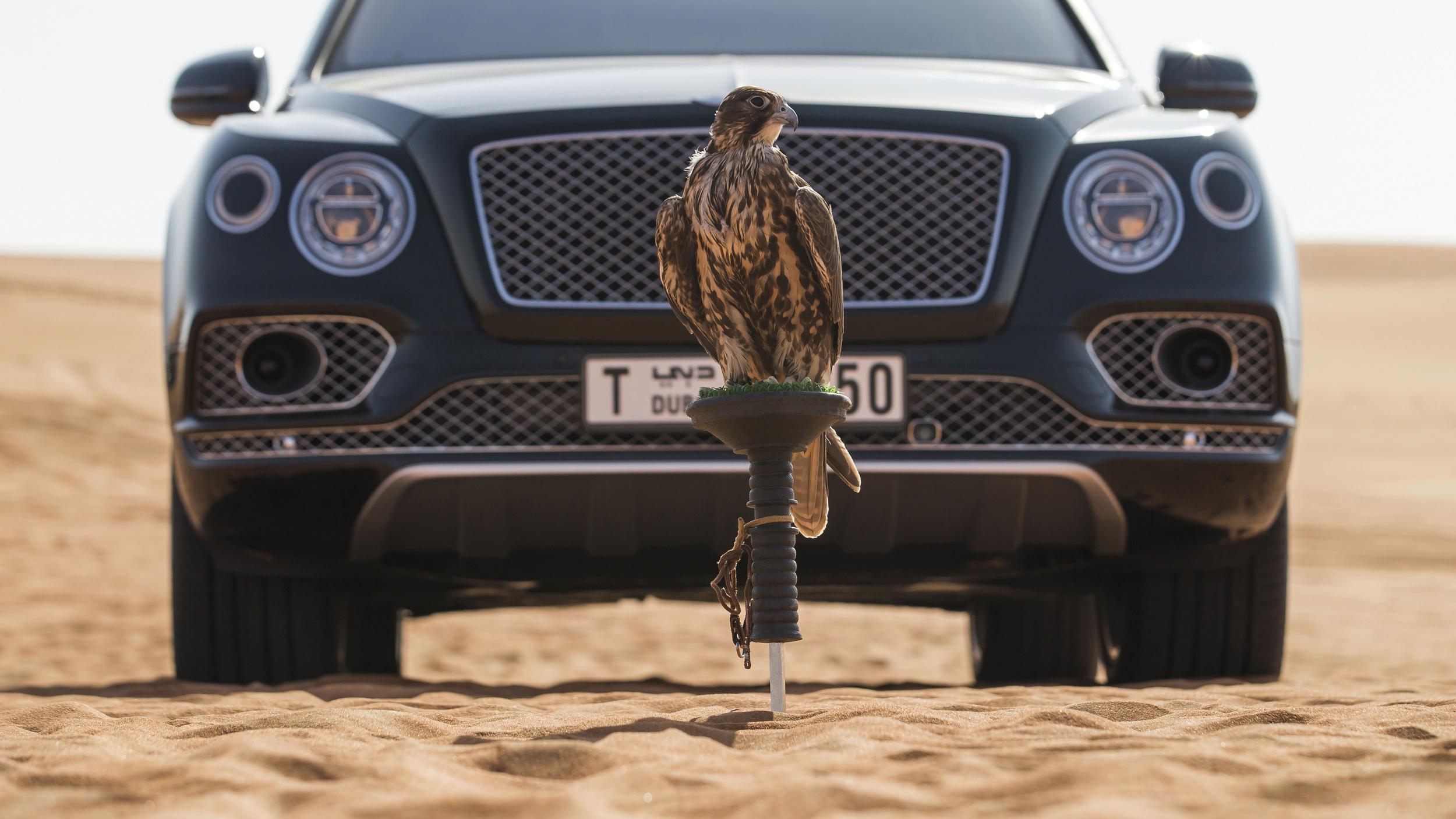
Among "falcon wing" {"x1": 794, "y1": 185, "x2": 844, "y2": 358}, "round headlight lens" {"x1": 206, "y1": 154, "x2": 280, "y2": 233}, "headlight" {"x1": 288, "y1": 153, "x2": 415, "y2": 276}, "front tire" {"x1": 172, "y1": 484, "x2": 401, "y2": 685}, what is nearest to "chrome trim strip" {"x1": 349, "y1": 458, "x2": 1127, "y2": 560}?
"front tire" {"x1": 172, "y1": 484, "x2": 401, "y2": 685}

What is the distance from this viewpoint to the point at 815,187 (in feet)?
13.4

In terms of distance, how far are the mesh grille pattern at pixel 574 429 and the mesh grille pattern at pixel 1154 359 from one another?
0.08m

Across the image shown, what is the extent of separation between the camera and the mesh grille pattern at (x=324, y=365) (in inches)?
156

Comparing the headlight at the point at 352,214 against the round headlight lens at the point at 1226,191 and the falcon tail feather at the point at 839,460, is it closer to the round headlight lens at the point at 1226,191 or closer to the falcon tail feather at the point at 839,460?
the falcon tail feather at the point at 839,460

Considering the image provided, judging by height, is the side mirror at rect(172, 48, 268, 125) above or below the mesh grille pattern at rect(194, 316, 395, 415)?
above

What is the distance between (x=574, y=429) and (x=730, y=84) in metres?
0.91

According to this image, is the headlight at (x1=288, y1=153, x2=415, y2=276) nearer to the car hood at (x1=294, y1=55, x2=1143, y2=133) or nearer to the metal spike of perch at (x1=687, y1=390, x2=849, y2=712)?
the car hood at (x1=294, y1=55, x2=1143, y2=133)

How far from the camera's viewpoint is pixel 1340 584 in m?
11.0

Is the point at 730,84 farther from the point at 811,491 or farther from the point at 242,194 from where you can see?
the point at 811,491

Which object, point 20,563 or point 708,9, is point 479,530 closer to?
point 708,9

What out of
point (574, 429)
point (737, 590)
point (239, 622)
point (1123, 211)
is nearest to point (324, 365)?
point (574, 429)

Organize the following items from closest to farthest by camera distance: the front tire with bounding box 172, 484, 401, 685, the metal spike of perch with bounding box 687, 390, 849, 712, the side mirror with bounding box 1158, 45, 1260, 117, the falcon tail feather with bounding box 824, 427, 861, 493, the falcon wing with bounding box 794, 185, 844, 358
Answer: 1. the metal spike of perch with bounding box 687, 390, 849, 712
2. the falcon wing with bounding box 794, 185, 844, 358
3. the falcon tail feather with bounding box 824, 427, 861, 493
4. the front tire with bounding box 172, 484, 401, 685
5. the side mirror with bounding box 1158, 45, 1260, 117

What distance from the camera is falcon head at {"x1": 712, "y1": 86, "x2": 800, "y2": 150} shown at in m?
2.92

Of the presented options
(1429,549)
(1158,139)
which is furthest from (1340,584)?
(1158,139)
